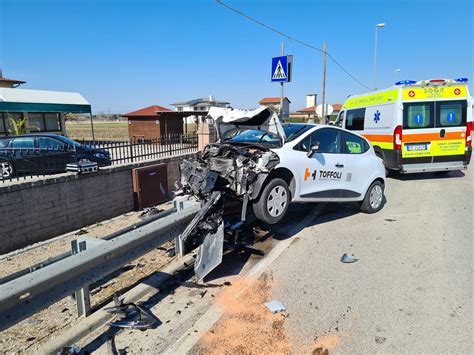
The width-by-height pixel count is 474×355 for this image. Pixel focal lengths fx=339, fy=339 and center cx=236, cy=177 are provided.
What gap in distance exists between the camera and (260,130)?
5.75 meters

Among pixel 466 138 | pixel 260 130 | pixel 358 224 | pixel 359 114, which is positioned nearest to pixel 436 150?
pixel 466 138

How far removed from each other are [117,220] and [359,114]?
9455 mm

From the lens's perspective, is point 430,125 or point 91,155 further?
point 430,125

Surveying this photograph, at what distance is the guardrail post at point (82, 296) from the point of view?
333 centimetres

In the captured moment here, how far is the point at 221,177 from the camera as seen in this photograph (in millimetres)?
4938

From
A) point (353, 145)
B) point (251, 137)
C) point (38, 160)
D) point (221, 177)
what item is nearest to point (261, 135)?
point (251, 137)

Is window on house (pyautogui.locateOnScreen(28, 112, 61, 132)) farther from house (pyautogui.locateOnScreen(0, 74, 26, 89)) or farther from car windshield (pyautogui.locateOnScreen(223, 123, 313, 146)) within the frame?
car windshield (pyautogui.locateOnScreen(223, 123, 313, 146))

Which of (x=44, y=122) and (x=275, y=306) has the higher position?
(x=44, y=122)

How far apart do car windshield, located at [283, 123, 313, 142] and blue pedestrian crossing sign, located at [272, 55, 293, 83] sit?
12.2 feet

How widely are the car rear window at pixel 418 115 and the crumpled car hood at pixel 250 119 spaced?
588 centimetres

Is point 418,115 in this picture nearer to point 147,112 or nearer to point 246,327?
point 246,327

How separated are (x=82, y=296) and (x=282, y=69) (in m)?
8.01

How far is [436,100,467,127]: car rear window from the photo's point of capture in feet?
31.7

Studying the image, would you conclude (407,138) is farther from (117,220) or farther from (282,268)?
(117,220)
